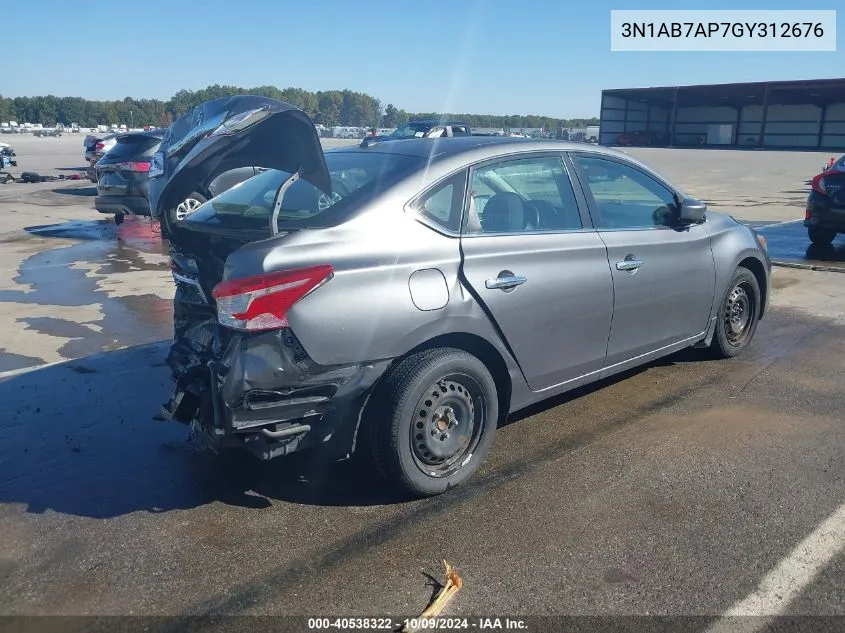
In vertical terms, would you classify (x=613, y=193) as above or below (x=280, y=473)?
above

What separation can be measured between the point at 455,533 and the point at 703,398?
243 cm

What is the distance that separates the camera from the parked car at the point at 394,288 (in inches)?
127

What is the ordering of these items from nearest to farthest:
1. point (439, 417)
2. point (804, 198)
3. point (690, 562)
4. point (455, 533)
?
point (690, 562) < point (455, 533) < point (439, 417) < point (804, 198)

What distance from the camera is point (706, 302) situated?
516 cm

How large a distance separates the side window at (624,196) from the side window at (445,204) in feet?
3.29

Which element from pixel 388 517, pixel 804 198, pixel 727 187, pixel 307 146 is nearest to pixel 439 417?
pixel 388 517

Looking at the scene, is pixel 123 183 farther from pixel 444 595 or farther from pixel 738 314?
pixel 444 595

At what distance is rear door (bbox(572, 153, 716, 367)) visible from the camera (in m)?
4.46

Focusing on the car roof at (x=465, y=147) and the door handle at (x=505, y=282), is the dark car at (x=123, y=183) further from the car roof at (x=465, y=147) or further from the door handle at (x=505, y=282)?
the door handle at (x=505, y=282)

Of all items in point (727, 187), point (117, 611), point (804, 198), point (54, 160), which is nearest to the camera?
point (117, 611)

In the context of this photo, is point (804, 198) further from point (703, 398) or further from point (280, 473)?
point (280, 473)

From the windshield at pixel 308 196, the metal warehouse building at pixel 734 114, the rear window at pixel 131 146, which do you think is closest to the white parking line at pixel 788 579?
the windshield at pixel 308 196

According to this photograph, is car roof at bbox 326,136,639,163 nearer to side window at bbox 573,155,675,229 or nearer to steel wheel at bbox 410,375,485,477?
side window at bbox 573,155,675,229

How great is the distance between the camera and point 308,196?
12.7 feet
